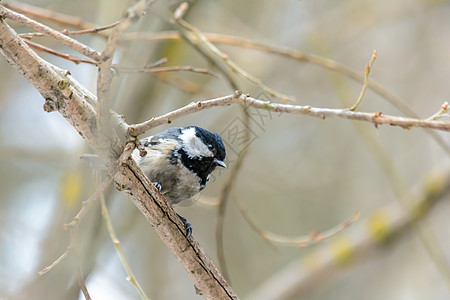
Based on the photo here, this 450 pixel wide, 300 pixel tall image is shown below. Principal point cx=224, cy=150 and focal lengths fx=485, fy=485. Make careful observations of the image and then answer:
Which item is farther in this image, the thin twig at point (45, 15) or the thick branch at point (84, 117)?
the thin twig at point (45, 15)

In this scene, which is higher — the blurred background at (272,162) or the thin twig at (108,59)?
the blurred background at (272,162)

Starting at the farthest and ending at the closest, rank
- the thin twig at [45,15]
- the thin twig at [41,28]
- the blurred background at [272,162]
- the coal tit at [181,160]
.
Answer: the blurred background at [272,162] → the coal tit at [181,160] → the thin twig at [45,15] → the thin twig at [41,28]

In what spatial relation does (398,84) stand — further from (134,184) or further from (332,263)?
(134,184)

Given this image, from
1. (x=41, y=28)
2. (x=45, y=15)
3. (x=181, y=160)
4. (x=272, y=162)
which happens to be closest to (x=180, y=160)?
(x=181, y=160)

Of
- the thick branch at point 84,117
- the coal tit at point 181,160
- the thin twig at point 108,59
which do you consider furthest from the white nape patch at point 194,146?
the thin twig at point 108,59

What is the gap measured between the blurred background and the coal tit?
209 mm

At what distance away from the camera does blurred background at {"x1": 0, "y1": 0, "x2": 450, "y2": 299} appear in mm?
3451

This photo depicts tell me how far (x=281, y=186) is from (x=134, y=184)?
9.99 feet

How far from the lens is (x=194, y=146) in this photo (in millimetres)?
2885

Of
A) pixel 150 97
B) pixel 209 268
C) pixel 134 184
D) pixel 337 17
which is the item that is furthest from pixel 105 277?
pixel 337 17

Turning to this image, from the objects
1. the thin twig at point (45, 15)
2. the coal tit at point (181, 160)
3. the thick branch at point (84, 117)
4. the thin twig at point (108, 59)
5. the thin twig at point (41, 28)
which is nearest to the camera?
the thin twig at point (108, 59)

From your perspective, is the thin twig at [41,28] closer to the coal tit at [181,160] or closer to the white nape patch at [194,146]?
the coal tit at [181,160]

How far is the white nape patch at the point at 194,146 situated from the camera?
2.86 meters

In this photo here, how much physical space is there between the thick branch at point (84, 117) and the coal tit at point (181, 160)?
63 cm
